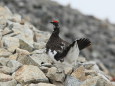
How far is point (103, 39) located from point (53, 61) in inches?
1244

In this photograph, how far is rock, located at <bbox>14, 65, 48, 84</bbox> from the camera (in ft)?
29.0

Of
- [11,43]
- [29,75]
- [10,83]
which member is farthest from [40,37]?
[10,83]

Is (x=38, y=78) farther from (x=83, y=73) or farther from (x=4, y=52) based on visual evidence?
(x=4, y=52)

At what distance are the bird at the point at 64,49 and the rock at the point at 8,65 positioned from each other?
4.11ft

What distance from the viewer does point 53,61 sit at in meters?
10.6

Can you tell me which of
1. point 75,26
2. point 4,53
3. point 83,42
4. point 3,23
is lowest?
point 75,26

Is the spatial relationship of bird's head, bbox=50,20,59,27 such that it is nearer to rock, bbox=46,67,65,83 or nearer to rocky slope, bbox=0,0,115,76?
rock, bbox=46,67,65,83

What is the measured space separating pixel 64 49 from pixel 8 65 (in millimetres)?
1930

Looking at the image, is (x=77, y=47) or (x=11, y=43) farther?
(x=11, y=43)

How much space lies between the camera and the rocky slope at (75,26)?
1330 inches

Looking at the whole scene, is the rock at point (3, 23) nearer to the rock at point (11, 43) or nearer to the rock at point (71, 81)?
the rock at point (11, 43)

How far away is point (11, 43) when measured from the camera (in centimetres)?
1166

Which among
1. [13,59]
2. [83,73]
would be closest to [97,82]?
[83,73]

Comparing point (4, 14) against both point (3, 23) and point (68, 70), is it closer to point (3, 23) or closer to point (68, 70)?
point (3, 23)
